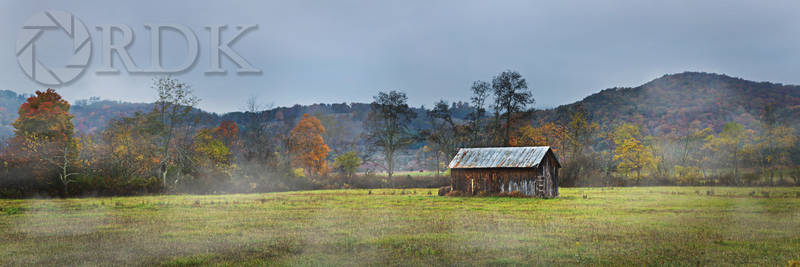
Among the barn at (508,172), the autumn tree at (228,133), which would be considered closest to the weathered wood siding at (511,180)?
the barn at (508,172)

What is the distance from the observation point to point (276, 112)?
126500 millimetres

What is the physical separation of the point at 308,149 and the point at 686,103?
77.0 metres

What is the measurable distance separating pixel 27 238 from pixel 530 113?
2002 inches

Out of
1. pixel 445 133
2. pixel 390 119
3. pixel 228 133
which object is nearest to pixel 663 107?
pixel 445 133

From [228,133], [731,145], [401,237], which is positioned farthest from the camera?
[228,133]

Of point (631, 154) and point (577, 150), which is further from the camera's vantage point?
point (577, 150)

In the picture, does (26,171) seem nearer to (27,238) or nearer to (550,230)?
(27,238)

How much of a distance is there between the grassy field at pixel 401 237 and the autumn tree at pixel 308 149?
4677 centimetres

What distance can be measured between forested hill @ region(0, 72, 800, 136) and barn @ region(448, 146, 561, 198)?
35.2 meters

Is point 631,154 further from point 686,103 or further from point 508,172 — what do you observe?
point 686,103

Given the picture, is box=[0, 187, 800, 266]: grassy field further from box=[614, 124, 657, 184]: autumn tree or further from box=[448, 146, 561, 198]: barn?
box=[614, 124, 657, 184]: autumn tree

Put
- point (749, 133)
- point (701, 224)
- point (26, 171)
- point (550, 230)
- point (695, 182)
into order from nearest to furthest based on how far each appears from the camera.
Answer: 1. point (550, 230)
2. point (701, 224)
3. point (26, 171)
4. point (695, 182)
5. point (749, 133)

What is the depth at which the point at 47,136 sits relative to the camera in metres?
43.9

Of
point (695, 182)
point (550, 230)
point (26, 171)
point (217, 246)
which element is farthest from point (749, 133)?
point (26, 171)
